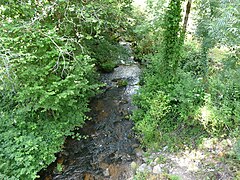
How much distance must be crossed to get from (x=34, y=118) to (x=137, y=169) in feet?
9.08

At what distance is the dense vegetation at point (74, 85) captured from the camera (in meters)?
4.20

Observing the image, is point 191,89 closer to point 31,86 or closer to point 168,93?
point 168,93

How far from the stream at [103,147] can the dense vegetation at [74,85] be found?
471 mm

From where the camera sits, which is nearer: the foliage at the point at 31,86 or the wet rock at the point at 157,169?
the foliage at the point at 31,86

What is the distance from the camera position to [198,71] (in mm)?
6480

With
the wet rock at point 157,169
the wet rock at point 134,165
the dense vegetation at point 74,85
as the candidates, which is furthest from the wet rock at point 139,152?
the wet rock at point 157,169

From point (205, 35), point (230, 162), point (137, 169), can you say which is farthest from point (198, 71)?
point (137, 169)

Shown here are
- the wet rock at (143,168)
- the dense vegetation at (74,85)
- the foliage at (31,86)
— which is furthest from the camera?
the wet rock at (143,168)

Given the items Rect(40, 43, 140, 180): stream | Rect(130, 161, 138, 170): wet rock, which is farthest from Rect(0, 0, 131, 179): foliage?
Rect(130, 161, 138, 170): wet rock

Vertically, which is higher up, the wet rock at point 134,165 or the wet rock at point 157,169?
the wet rock at point 157,169

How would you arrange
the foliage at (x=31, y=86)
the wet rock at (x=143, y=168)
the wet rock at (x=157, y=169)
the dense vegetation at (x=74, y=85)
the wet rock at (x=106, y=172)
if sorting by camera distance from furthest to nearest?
the wet rock at (x=106, y=172) → the wet rock at (x=143, y=168) → the wet rock at (x=157, y=169) → the dense vegetation at (x=74, y=85) → the foliage at (x=31, y=86)

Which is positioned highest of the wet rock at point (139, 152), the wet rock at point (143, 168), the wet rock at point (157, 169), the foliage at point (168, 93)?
the foliage at point (168, 93)

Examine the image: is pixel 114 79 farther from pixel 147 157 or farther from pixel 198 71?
pixel 147 157

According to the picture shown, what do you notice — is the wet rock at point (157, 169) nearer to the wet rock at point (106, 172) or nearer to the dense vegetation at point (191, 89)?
the dense vegetation at point (191, 89)
